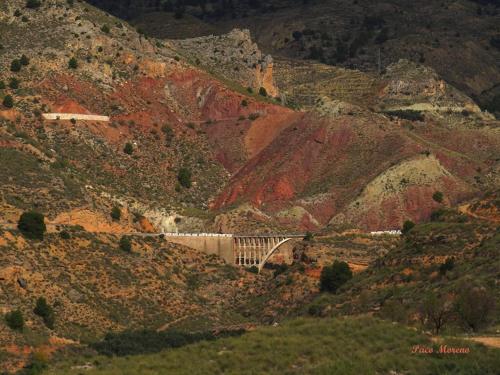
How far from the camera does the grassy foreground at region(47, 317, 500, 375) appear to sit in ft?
278

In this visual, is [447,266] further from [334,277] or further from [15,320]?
[15,320]

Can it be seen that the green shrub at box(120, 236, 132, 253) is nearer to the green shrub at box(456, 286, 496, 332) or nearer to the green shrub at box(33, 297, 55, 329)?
the green shrub at box(33, 297, 55, 329)

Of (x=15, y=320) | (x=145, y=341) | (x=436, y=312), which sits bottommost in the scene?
(x=145, y=341)

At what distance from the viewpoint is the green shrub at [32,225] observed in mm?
162625

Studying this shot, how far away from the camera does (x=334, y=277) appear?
16062 centimetres

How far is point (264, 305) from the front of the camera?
168 meters

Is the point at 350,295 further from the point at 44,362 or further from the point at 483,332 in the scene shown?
the point at 483,332

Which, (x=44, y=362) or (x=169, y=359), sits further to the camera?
(x=44, y=362)

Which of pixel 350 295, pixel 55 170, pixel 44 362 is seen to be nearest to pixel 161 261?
pixel 55 170

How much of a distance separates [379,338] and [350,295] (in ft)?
166

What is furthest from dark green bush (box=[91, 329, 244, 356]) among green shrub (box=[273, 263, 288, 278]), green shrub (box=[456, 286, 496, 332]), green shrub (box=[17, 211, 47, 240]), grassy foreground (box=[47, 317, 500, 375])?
grassy foreground (box=[47, 317, 500, 375])

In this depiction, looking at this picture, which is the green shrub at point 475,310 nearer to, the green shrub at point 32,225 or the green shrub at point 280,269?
the green shrub at point 32,225

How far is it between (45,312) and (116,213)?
40.0 metres

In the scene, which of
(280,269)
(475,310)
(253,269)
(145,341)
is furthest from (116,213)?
(475,310)
